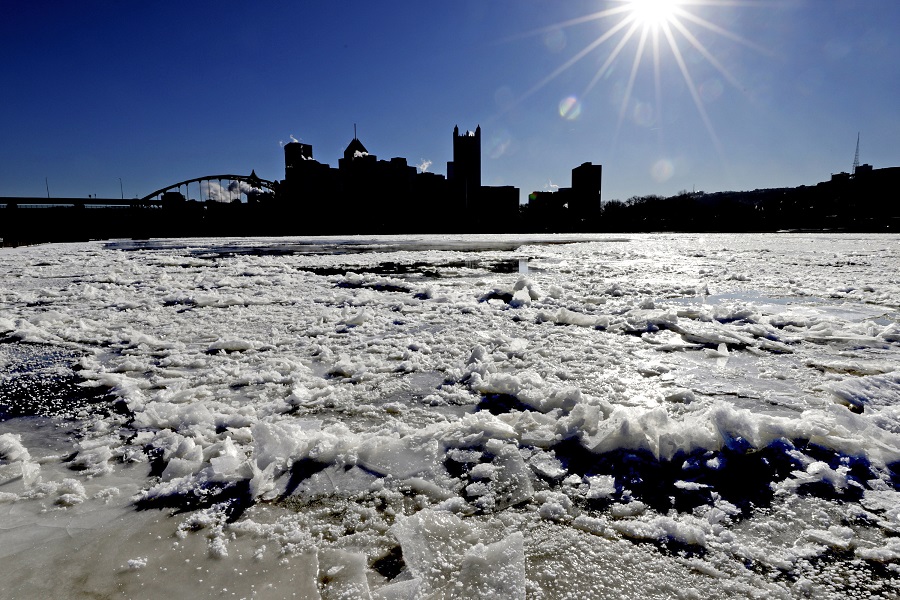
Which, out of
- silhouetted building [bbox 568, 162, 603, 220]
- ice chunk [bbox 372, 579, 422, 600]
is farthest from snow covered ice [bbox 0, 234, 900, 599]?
silhouetted building [bbox 568, 162, 603, 220]

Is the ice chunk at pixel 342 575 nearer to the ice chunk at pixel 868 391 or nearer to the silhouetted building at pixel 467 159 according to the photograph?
the ice chunk at pixel 868 391

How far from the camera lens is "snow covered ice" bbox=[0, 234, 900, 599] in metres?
1.39

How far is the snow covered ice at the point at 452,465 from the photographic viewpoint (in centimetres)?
139

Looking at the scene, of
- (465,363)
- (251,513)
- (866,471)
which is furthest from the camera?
(465,363)

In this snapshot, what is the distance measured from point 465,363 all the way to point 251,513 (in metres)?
2.10

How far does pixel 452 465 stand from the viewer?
2039 mm

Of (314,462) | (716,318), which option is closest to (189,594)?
(314,462)

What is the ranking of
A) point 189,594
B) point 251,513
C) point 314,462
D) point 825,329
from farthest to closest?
1. point 825,329
2. point 314,462
3. point 251,513
4. point 189,594

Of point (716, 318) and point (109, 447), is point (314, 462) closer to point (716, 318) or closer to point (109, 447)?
point (109, 447)

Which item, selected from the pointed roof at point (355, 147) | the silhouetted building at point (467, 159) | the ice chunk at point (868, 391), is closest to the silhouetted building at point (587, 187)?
the silhouetted building at point (467, 159)

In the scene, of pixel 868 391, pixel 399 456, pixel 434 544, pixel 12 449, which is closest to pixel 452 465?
pixel 399 456

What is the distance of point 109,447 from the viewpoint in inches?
85.7

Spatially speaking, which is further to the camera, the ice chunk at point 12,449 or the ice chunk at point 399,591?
the ice chunk at point 12,449

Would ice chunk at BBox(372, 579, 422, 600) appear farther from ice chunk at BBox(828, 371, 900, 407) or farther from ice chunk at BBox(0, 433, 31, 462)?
ice chunk at BBox(828, 371, 900, 407)
